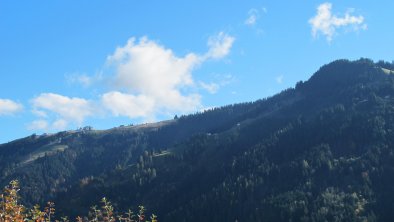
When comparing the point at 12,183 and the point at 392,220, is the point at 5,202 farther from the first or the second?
the point at 392,220

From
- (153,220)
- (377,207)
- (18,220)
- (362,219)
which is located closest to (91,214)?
(153,220)

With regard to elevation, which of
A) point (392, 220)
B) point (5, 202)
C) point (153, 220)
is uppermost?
point (5, 202)

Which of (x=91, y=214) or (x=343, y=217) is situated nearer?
(x=91, y=214)

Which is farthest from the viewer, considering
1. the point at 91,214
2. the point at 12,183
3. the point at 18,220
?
the point at 91,214

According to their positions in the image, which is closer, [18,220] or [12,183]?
[18,220]

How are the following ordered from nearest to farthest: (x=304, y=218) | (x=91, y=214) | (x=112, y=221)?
(x=112, y=221) < (x=91, y=214) < (x=304, y=218)

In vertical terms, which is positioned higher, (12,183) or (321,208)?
(12,183)

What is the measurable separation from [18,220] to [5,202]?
5.17 feet

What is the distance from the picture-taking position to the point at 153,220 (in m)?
22.8

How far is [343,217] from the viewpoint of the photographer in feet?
625

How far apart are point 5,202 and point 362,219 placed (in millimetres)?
181492

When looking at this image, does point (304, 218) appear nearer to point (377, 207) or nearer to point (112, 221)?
point (377, 207)

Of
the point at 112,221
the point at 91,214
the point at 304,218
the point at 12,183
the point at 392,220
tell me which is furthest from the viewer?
the point at 304,218

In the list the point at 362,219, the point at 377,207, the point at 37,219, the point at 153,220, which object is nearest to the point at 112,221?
the point at 153,220
